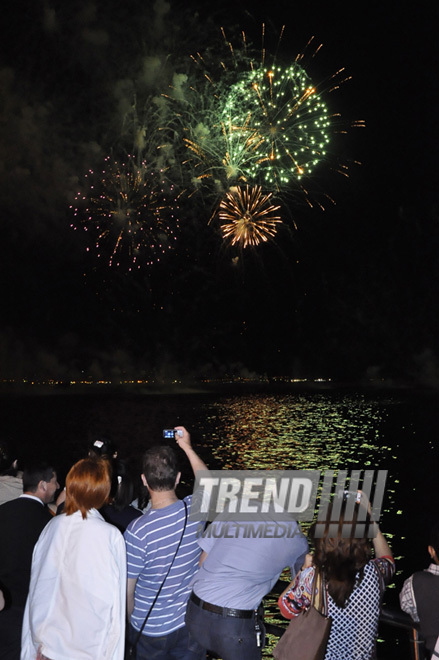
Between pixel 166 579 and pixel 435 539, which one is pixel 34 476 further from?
pixel 435 539

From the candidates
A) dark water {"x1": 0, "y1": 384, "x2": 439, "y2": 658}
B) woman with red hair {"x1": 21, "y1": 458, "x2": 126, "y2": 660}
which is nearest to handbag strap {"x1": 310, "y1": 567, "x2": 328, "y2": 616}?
woman with red hair {"x1": 21, "y1": 458, "x2": 126, "y2": 660}

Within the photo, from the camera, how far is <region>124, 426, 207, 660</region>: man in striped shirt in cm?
519

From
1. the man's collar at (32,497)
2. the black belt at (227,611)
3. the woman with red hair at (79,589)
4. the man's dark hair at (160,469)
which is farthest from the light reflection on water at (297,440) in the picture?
the woman with red hair at (79,589)

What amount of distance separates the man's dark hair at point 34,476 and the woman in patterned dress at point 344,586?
2.40 metres

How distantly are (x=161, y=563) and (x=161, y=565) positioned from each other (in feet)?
0.05

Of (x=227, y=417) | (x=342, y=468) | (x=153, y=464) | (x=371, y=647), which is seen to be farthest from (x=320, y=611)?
(x=227, y=417)

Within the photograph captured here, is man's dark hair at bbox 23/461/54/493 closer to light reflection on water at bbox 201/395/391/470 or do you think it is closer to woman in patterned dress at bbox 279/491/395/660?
woman in patterned dress at bbox 279/491/395/660

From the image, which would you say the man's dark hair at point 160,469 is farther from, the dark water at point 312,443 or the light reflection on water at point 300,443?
the light reflection on water at point 300,443

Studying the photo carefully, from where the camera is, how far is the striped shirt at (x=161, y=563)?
17.0ft

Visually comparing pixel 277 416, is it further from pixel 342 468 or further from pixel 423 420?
pixel 342 468

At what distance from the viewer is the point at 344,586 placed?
169 inches

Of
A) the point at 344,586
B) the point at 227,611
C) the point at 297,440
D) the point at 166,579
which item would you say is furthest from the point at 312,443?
the point at 344,586

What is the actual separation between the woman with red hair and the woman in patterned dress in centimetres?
125

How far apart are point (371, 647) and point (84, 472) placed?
2.41m
